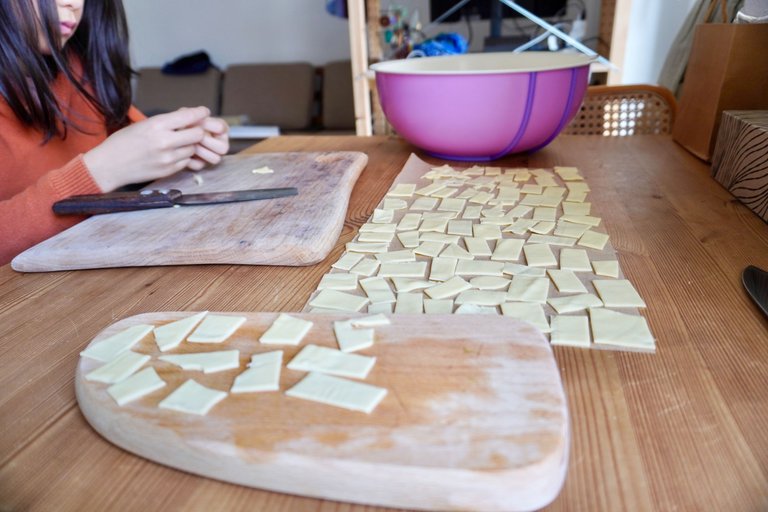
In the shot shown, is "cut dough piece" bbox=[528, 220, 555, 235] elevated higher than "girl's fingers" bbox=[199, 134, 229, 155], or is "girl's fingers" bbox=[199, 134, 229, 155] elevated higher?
"girl's fingers" bbox=[199, 134, 229, 155]

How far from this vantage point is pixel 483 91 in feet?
2.99

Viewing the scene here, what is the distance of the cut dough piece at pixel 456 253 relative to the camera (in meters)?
0.60

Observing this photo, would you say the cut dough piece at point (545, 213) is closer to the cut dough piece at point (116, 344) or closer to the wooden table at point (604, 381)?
the wooden table at point (604, 381)

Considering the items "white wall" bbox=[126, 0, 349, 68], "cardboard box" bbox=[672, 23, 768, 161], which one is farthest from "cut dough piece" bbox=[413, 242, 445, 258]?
"white wall" bbox=[126, 0, 349, 68]

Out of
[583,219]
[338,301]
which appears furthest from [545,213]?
[338,301]

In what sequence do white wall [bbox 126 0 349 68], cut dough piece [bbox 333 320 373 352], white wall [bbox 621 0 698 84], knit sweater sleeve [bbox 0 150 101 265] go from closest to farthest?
1. cut dough piece [bbox 333 320 373 352]
2. knit sweater sleeve [bbox 0 150 101 265]
3. white wall [bbox 621 0 698 84]
4. white wall [bbox 126 0 349 68]

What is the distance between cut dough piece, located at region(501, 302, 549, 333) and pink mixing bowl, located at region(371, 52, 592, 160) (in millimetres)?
536

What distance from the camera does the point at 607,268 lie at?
564 mm

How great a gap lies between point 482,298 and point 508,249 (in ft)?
0.42

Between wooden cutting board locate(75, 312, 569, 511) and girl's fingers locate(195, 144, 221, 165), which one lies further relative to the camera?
girl's fingers locate(195, 144, 221, 165)

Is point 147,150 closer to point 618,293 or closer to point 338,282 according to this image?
point 338,282

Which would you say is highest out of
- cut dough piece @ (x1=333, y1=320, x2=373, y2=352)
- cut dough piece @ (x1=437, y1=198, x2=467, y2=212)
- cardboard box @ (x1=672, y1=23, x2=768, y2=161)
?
cardboard box @ (x1=672, y1=23, x2=768, y2=161)

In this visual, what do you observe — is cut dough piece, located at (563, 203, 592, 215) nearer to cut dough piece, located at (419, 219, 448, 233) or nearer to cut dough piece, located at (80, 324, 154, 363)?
cut dough piece, located at (419, 219, 448, 233)

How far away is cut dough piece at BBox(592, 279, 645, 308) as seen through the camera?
0.49 meters
